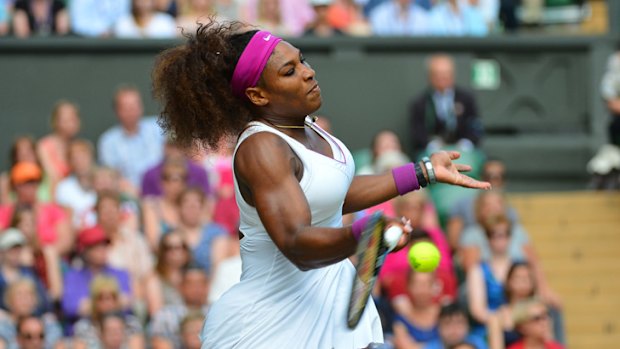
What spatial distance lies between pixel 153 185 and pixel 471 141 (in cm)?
292

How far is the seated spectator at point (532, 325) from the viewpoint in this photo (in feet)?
30.9

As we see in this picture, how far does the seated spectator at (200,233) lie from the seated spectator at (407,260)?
1.22 m

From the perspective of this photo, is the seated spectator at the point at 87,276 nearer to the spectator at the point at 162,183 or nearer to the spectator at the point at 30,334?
the spectator at the point at 30,334

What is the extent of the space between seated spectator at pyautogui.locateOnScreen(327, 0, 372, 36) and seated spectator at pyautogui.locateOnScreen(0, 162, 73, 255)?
3733 millimetres

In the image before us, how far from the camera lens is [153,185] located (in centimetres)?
1113

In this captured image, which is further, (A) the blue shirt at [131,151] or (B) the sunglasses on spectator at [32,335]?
(A) the blue shirt at [131,151]

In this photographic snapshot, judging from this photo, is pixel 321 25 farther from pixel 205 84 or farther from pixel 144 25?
pixel 205 84

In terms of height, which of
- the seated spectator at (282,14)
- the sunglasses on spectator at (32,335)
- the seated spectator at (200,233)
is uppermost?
the seated spectator at (282,14)

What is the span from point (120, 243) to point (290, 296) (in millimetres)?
5340

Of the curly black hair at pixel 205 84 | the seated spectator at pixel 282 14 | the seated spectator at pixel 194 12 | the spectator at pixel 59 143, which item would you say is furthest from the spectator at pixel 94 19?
the curly black hair at pixel 205 84

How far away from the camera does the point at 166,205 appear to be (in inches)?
424

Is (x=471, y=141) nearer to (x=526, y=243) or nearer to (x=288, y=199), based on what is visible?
(x=526, y=243)

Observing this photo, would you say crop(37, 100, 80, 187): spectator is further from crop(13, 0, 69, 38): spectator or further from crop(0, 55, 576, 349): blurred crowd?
crop(13, 0, 69, 38): spectator

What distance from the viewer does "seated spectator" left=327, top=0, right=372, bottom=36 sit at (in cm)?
1330
